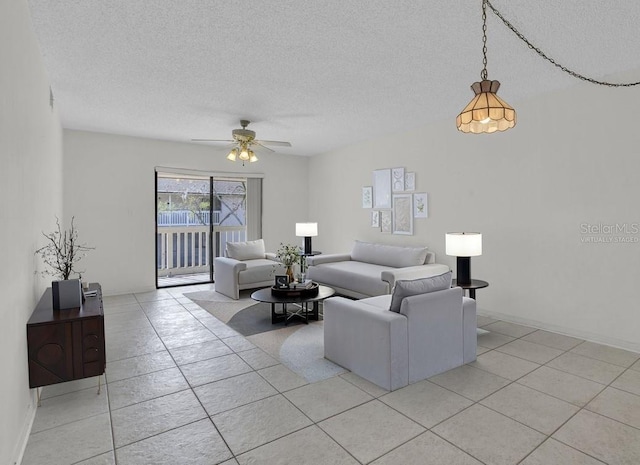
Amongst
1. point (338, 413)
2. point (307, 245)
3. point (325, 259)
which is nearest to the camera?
point (338, 413)

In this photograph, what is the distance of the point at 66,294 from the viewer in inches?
106

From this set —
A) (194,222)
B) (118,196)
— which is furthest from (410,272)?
(194,222)

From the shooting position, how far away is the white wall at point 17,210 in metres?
1.76

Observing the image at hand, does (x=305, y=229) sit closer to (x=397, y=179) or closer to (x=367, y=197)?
(x=367, y=197)

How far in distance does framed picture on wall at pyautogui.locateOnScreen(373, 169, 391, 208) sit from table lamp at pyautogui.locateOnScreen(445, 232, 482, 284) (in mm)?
2222

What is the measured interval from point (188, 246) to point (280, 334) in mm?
4536

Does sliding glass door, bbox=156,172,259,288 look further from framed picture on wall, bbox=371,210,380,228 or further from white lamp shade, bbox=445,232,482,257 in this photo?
white lamp shade, bbox=445,232,482,257

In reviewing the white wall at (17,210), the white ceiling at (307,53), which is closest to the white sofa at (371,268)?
the white ceiling at (307,53)

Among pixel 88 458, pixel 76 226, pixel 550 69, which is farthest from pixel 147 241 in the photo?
pixel 550 69

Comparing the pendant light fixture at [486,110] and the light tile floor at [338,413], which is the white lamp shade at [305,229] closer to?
the light tile floor at [338,413]

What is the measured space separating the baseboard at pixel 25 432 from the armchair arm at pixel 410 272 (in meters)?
3.54

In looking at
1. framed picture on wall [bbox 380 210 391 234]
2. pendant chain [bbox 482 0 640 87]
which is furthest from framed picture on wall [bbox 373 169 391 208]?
pendant chain [bbox 482 0 640 87]

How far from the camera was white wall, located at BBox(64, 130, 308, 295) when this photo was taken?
5.66 m

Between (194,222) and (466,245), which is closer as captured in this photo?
(466,245)
